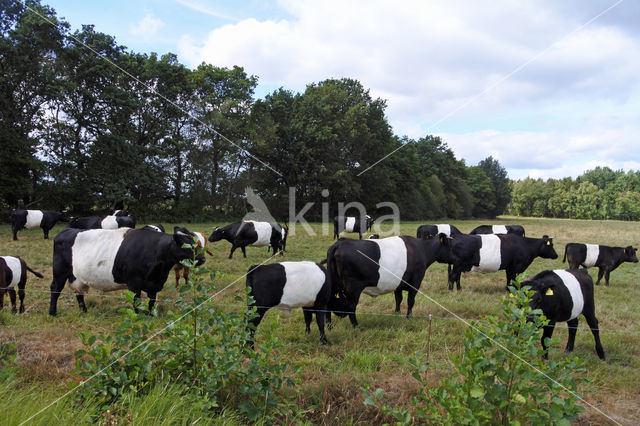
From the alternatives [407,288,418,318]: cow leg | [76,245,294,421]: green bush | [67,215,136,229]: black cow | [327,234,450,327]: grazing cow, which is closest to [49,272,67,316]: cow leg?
[76,245,294,421]: green bush

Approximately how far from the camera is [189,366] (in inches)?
129

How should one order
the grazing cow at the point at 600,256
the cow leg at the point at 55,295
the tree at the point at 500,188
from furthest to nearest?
1. the tree at the point at 500,188
2. the grazing cow at the point at 600,256
3. the cow leg at the point at 55,295

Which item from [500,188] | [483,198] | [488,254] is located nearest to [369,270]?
[488,254]

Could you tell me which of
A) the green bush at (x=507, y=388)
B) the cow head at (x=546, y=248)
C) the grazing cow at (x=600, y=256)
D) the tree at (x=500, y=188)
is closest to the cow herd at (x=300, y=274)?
the green bush at (x=507, y=388)

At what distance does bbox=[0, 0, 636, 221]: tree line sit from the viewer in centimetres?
2286

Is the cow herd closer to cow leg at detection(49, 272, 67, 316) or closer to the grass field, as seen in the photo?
cow leg at detection(49, 272, 67, 316)

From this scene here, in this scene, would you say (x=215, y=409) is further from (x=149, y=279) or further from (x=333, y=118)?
(x=333, y=118)

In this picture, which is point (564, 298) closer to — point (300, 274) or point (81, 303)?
point (300, 274)

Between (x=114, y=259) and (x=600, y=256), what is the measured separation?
1340 centimetres

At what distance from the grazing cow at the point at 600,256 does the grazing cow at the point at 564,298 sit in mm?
7292

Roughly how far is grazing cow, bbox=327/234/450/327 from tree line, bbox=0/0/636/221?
11866 millimetres

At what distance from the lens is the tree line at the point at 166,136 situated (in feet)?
75.0

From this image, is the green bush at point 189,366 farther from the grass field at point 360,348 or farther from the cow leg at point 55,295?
the cow leg at point 55,295

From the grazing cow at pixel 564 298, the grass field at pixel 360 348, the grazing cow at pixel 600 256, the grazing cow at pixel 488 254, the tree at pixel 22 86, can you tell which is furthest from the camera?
the tree at pixel 22 86
